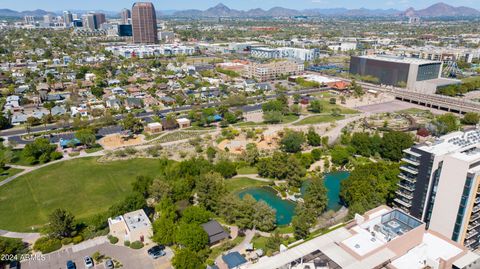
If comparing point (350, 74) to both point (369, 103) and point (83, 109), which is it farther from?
point (83, 109)

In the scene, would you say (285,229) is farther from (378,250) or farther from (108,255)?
(108,255)

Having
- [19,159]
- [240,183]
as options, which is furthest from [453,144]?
[19,159]

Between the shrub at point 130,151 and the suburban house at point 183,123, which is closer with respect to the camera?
the shrub at point 130,151

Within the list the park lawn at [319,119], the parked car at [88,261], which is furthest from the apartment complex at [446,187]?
the park lawn at [319,119]

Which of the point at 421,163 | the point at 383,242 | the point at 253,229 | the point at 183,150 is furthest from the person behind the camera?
the point at 183,150

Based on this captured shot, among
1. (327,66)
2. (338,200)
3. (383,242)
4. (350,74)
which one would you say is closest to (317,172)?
(338,200)

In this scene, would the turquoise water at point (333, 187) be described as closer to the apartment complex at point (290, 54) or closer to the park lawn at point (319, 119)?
the park lawn at point (319, 119)
